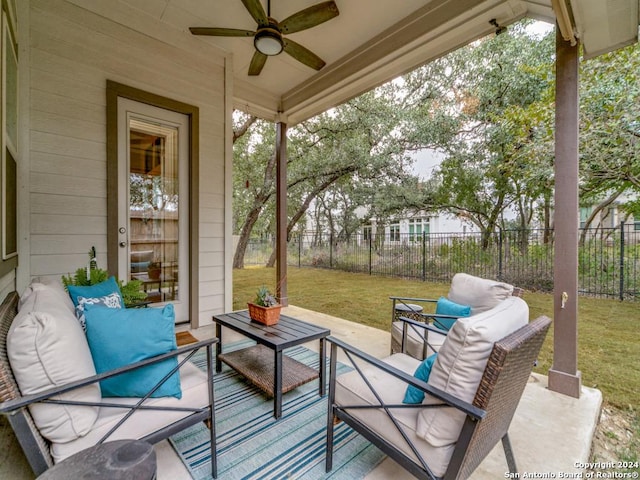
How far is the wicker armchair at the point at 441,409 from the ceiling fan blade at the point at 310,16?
2470mm

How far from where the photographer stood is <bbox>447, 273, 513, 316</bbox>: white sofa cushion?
2.36 m

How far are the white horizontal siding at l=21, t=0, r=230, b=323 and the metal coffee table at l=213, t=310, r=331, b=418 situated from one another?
1695mm

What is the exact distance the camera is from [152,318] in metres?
1.40

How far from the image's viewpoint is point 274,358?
2.08m

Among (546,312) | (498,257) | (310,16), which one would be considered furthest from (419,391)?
(498,257)

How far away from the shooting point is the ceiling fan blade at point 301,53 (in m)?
2.68

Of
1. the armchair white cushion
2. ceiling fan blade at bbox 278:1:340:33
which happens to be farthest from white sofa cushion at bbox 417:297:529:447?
ceiling fan blade at bbox 278:1:340:33

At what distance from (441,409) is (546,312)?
4354mm

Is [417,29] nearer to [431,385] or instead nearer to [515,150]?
[431,385]

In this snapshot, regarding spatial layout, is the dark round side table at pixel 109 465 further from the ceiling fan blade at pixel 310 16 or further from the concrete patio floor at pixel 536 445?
the ceiling fan blade at pixel 310 16

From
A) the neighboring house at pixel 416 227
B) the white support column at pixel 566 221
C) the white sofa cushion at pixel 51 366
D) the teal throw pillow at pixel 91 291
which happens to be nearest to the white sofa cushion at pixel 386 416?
the white sofa cushion at pixel 51 366

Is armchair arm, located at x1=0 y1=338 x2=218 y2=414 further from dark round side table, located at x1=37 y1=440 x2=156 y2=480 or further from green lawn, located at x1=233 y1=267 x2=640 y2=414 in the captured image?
green lawn, located at x1=233 y1=267 x2=640 y2=414

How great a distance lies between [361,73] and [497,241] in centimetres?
446

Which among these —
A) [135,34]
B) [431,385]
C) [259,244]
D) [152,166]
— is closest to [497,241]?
[431,385]
